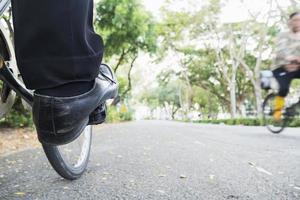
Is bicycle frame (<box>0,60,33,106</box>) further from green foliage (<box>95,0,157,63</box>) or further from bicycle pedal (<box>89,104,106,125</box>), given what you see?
green foliage (<box>95,0,157,63</box>)

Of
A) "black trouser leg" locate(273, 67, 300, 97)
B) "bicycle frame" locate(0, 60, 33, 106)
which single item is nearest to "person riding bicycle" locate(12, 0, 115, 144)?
"bicycle frame" locate(0, 60, 33, 106)

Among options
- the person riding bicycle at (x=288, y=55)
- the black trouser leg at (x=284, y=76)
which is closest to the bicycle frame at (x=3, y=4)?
the person riding bicycle at (x=288, y=55)

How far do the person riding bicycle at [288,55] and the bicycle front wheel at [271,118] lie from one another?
3.27 feet

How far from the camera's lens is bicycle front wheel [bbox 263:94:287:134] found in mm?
6871

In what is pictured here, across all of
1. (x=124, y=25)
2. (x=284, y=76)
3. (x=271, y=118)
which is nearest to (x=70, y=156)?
(x=284, y=76)

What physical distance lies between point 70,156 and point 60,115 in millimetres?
1237

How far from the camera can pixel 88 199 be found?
5.79 feet

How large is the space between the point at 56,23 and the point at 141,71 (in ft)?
122

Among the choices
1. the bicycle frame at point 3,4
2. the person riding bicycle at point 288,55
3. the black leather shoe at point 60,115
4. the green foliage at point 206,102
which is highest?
the green foliage at point 206,102

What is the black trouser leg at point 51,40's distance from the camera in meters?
0.91

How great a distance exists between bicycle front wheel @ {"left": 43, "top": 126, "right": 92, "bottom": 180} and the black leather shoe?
2.79 feet

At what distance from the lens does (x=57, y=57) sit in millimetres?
944

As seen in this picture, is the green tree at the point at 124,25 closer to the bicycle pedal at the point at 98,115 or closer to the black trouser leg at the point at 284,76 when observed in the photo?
the black trouser leg at the point at 284,76

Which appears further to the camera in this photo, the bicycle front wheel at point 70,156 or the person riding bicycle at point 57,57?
the bicycle front wheel at point 70,156
